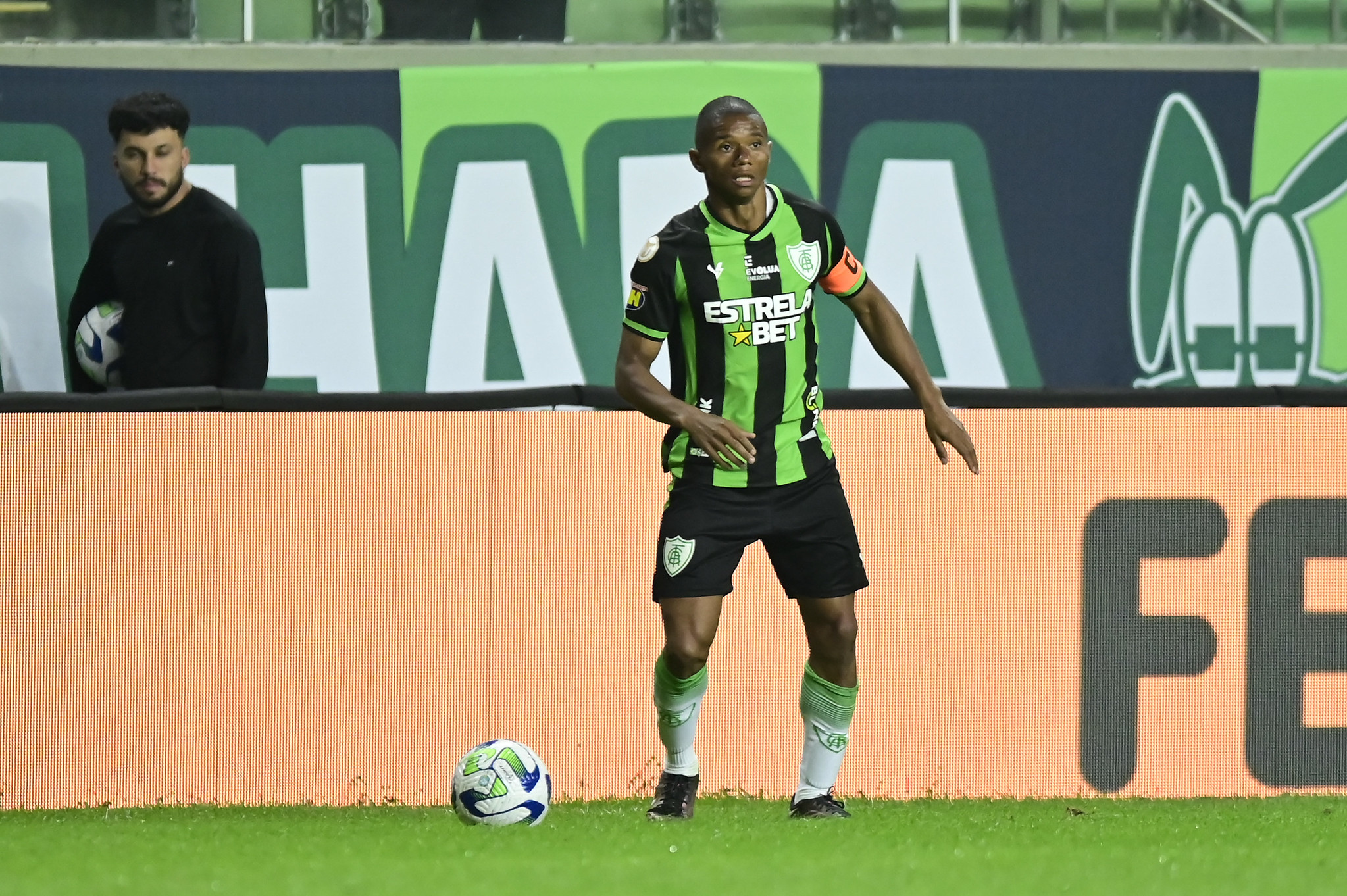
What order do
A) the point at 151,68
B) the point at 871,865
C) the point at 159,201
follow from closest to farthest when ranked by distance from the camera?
the point at 871,865 < the point at 159,201 < the point at 151,68

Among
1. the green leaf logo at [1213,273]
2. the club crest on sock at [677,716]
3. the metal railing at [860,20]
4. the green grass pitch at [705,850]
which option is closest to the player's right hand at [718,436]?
the club crest on sock at [677,716]

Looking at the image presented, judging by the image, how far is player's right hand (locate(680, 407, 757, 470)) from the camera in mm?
4812

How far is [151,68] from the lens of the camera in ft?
29.2

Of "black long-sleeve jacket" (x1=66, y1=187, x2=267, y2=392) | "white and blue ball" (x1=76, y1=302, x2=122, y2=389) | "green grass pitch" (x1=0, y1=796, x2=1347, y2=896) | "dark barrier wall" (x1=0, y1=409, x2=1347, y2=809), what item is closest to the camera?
"green grass pitch" (x1=0, y1=796, x2=1347, y2=896)

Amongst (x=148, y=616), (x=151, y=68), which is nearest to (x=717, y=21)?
(x=151, y=68)

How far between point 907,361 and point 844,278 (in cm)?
29

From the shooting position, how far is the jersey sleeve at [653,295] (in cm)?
500

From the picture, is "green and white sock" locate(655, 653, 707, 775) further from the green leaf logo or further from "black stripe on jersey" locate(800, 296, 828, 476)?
the green leaf logo

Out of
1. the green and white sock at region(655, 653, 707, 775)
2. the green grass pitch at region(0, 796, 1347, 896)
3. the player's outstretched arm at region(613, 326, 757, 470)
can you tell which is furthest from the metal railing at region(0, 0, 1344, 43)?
the green and white sock at region(655, 653, 707, 775)

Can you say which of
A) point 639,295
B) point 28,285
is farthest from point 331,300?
point 639,295

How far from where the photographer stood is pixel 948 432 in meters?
5.14

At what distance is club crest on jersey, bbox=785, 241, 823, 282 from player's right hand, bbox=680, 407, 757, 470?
0.51 metres

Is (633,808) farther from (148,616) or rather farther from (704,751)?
(148,616)

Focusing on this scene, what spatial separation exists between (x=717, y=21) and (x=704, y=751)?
4590mm
